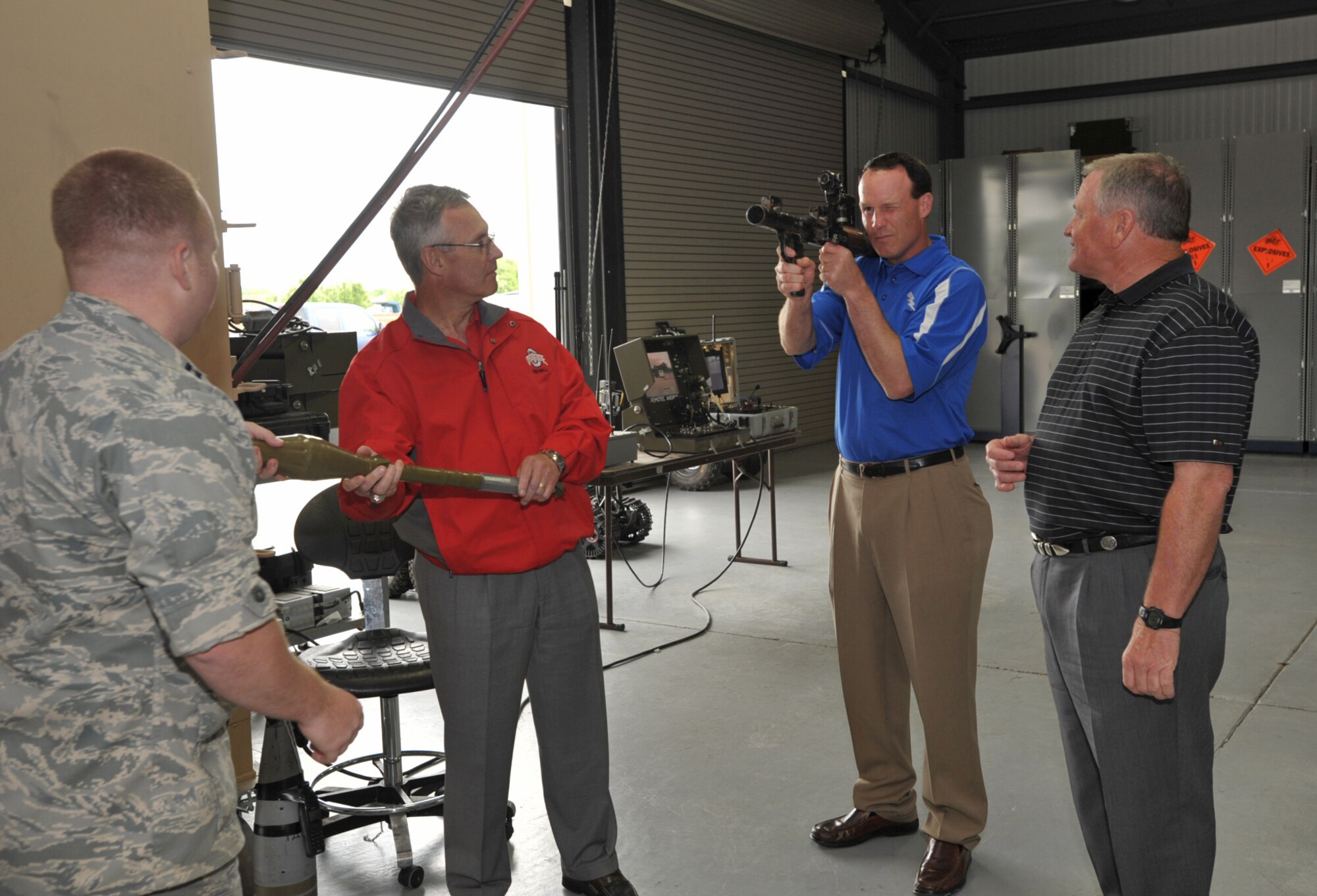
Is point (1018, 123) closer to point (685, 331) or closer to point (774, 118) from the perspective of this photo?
point (774, 118)

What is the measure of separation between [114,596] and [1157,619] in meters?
1.53

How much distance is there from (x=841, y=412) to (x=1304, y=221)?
888cm

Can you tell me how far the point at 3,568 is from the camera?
129 centimetres

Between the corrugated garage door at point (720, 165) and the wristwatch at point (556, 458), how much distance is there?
6.19 m

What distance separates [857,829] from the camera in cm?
282

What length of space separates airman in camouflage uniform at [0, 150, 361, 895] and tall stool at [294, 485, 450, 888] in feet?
4.04

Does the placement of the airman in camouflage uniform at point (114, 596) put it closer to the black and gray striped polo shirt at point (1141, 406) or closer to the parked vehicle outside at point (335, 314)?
the black and gray striped polo shirt at point (1141, 406)

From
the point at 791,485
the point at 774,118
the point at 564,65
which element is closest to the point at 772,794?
the point at 791,485

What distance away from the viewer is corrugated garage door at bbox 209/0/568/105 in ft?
18.8

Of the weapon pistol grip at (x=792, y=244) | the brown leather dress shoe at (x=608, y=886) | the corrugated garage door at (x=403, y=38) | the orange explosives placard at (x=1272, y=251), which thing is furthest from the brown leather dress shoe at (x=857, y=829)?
the orange explosives placard at (x=1272, y=251)

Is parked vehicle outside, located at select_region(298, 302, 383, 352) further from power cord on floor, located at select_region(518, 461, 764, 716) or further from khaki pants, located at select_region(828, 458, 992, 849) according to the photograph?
khaki pants, located at select_region(828, 458, 992, 849)

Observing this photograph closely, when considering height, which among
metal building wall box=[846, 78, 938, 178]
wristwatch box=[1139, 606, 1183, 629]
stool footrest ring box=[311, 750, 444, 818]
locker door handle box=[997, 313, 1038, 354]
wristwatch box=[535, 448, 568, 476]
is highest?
metal building wall box=[846, 78, 938, 178]

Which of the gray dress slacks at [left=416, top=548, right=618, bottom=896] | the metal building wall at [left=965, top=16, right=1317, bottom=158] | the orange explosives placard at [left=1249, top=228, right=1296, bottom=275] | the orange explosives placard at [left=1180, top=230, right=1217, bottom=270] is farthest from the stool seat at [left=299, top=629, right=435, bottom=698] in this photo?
the metal building wall at [left=965, top=16, right=1317, bottom=158]

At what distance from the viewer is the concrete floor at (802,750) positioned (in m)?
2.72
